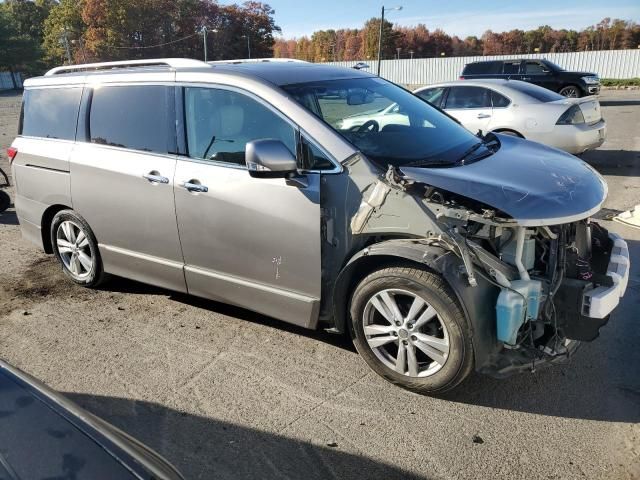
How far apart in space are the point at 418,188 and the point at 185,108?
190 cm

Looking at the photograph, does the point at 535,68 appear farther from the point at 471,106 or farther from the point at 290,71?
the point at 290,71

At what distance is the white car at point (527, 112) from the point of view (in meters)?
9.12

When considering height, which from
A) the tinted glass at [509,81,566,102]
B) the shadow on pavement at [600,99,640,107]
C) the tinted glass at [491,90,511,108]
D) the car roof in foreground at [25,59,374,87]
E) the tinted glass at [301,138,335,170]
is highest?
the car roof in foreground at [25,59,374,87]

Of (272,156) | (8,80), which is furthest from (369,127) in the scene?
(8,80)

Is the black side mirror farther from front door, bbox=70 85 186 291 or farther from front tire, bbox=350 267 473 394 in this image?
front door, bbox=70 85 186 291

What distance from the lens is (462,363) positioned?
305 cm

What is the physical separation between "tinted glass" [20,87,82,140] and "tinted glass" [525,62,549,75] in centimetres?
1848

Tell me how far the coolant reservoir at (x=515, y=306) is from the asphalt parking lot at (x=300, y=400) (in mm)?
512

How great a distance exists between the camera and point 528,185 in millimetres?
3232

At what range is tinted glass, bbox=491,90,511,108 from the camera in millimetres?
9602

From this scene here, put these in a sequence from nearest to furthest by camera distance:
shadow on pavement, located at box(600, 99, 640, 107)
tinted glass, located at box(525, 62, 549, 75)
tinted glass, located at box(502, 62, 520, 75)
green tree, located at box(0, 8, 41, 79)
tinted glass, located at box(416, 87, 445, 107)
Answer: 1. tinted glass, located at box(416, 87, 445, 107)
2. tinted glass, located at box(525, 62, 549, 75)
3. tinted glass, located at box(502, 62, 520, 75)
4. shadow on pavement, located at box(600, 99, 640, 107)
5. green tree, located at box(0, 8, 41, 79)

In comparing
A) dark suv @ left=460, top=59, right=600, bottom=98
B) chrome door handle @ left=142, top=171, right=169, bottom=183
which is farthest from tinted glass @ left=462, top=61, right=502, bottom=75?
chrome door handle @ left=142, top=171, right=169, bottom=183

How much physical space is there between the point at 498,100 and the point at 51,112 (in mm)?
7419

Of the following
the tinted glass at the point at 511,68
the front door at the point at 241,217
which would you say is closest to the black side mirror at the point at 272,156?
the front door at the point at 241,217
